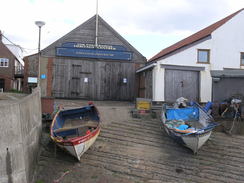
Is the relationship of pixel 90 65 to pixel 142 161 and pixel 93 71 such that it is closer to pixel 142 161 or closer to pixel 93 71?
pixel 93 71

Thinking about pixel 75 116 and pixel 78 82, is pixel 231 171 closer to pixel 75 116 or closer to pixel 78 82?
pixel 75 116

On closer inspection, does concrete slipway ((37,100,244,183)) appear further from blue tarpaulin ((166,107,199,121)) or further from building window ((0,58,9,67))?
building window ((0,58,9,67))

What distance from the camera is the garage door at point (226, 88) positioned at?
42.7 ft

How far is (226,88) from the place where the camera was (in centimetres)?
1311

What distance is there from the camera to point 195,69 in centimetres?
1560

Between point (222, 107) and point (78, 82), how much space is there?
11158 mm

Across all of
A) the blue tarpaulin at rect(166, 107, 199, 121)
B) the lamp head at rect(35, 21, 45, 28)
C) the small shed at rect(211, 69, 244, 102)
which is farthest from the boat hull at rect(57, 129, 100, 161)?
the small shed at rect(211, 69, 244, 102)

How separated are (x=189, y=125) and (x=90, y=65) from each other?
10594 millimetres

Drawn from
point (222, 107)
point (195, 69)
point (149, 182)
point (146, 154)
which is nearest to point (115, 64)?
point (195, 69)

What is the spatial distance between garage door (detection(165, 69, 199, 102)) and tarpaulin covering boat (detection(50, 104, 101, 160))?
601cm

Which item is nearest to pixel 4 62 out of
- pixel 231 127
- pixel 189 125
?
pixel 189 125

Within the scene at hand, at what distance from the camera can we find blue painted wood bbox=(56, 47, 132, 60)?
18.4m

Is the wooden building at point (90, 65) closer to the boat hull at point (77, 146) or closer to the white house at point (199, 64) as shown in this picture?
the white house at point (199, 64)

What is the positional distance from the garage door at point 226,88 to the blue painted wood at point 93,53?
8.41 meters
